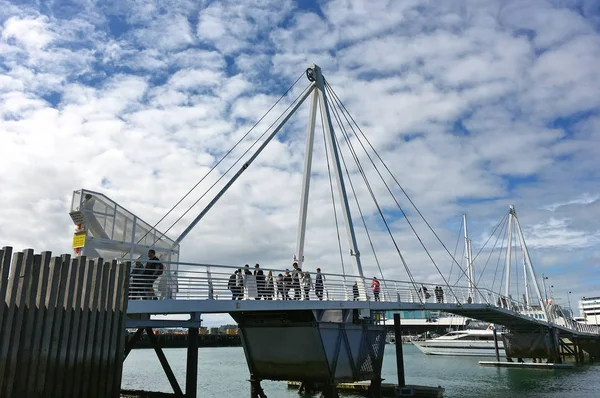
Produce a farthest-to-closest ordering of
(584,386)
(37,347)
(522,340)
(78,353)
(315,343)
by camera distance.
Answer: (522,340)
(584,386)
(315,343)
(78,353)
(37,347)

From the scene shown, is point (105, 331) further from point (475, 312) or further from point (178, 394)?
point (475, 312)

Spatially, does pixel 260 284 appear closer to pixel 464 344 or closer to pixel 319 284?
pixel 319 284

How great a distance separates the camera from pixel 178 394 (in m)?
A: 16.7

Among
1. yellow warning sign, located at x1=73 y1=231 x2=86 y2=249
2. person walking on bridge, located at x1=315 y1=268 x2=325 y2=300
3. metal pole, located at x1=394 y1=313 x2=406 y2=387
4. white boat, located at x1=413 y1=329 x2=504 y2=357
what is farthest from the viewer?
white boat, located at x1=413 y1=329 x2=504 y2=357

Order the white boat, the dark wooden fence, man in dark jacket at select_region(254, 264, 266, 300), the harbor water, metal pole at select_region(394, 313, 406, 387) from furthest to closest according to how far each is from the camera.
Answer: the white boat → the harbor water → metal pole at select_region(394, 313, 406, 387) → man in dark jacket at select_region(254, 264, 266, 300) → the dark wooden fence

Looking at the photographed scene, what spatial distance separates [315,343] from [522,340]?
135 ft

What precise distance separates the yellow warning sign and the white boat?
65.8 metres

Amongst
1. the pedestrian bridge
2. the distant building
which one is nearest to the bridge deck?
the pedestrian bridge

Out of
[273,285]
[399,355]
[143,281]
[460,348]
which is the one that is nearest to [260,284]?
[273,285]

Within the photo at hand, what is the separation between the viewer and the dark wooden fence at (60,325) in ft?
36.9

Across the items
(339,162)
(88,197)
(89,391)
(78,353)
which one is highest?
(339,162)

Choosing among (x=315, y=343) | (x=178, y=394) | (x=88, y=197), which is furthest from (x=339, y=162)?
(x=178, y=394)

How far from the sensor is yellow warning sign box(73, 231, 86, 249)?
1867 centimetres

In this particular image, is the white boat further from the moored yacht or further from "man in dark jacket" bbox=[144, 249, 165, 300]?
"man in dark jacket" bbox=[144, 249, 165, 300]
